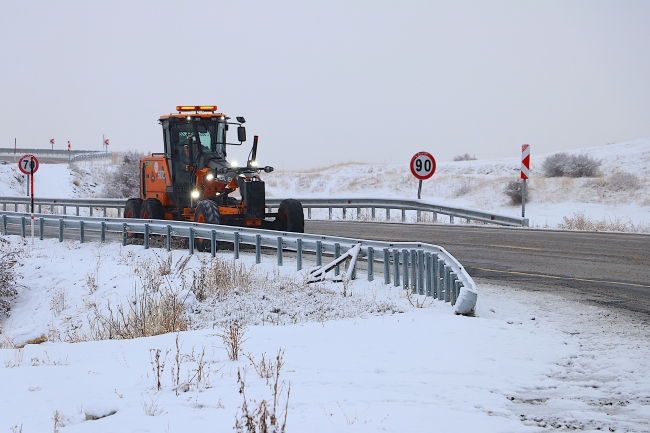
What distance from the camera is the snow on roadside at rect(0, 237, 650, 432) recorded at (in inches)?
215

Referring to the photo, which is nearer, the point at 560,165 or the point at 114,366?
the point at 114,366

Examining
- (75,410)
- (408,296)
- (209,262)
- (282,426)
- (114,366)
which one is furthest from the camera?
(209,262)

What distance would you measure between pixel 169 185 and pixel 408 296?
10168mm

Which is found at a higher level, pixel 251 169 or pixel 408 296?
pixel 251 169

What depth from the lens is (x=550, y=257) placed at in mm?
15273

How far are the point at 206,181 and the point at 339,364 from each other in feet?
39.3

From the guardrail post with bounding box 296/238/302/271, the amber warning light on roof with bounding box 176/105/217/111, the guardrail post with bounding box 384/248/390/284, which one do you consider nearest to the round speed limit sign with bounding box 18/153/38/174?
the amber warning light on roof with bounding box 176/105/217/111

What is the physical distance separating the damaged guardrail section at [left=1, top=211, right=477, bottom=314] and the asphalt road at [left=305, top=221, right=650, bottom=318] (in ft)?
5.55

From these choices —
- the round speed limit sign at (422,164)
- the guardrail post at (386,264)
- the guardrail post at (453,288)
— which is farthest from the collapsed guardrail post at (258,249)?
the round speed limit sign at (422,164)

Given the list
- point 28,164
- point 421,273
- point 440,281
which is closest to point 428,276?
point 421,273

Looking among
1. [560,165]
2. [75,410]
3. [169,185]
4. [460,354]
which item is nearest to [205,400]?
[75,410]

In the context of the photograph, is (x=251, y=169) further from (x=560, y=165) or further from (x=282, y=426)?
(x=560, y=165)

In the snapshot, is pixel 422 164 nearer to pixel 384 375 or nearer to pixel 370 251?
Result: pixel 370 251

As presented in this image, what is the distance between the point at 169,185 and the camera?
63.5 ft
